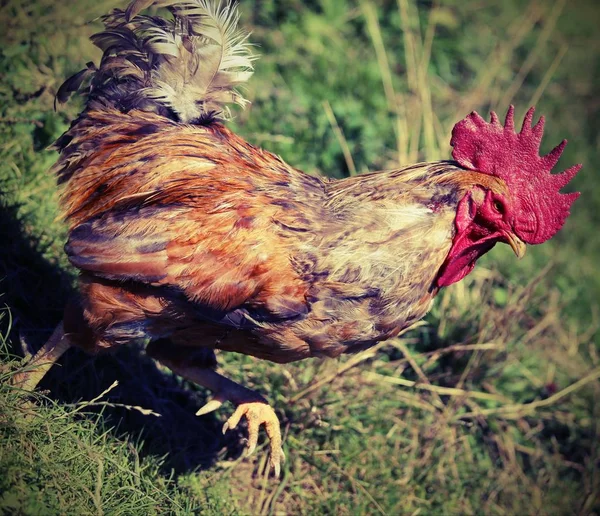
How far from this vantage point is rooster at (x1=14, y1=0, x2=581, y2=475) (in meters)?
2.95

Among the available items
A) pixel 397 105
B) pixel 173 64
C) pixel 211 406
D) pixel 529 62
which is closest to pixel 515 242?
pixel 211 406

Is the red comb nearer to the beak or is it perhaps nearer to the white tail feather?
the beak

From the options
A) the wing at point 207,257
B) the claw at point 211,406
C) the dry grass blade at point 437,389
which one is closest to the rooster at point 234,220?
the wing at point 207,257

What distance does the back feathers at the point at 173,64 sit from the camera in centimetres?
341

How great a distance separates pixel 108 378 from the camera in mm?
3844

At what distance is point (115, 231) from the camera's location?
300 cm

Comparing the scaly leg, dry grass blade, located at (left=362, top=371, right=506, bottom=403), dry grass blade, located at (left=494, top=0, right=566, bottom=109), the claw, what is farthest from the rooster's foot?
dry grass blade, located at (left=494, top=0, right=566, bottom=109)

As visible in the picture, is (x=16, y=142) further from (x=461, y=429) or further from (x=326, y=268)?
(x=461, y=429)

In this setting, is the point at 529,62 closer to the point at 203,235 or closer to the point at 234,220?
the point at 234,220

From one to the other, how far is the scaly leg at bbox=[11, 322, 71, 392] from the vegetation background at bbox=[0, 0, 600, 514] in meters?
0.10

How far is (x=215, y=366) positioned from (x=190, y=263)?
0.90 m

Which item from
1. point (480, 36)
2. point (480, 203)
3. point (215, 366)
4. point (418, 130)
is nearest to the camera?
point (480, 203)

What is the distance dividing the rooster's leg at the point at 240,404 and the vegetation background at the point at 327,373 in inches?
13.3

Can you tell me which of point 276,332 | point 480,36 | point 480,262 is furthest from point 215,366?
point 480,36
